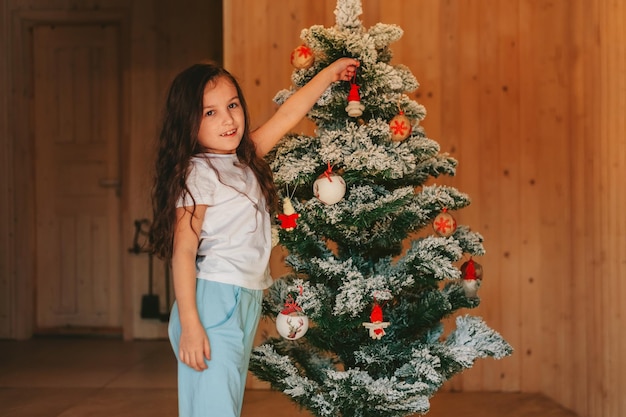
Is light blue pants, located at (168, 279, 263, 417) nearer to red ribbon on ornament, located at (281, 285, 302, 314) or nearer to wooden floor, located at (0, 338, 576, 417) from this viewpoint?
red ribbon on ornament, located at (281, 285, 302, 314)

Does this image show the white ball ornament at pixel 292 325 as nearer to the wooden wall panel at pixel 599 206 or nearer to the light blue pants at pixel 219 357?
the light blue pants at pixel 219 357

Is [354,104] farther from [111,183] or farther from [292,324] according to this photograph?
[111,183]

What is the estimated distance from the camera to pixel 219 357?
1509 mm

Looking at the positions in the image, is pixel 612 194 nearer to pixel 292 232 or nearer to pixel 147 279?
pixel 292 232

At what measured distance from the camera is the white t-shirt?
5.08 feet

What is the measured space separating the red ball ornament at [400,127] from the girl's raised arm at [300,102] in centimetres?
15

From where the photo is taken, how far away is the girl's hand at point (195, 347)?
148cm

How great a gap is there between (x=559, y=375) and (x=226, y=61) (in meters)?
2.01

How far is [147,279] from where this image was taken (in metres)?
4.74

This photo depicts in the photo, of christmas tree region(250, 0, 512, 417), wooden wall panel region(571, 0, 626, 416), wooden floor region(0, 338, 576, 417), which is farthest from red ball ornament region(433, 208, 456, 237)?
wooden floor region(0, 338, 576, 417)

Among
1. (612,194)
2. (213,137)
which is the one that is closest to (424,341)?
(213,137)

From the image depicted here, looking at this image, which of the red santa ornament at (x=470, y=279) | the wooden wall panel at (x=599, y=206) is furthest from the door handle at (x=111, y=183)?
the red santa ornament at (x=470, y=279)

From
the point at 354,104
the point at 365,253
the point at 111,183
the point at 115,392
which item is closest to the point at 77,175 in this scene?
the point at 111,183

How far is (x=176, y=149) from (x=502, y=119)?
2.03 metres
